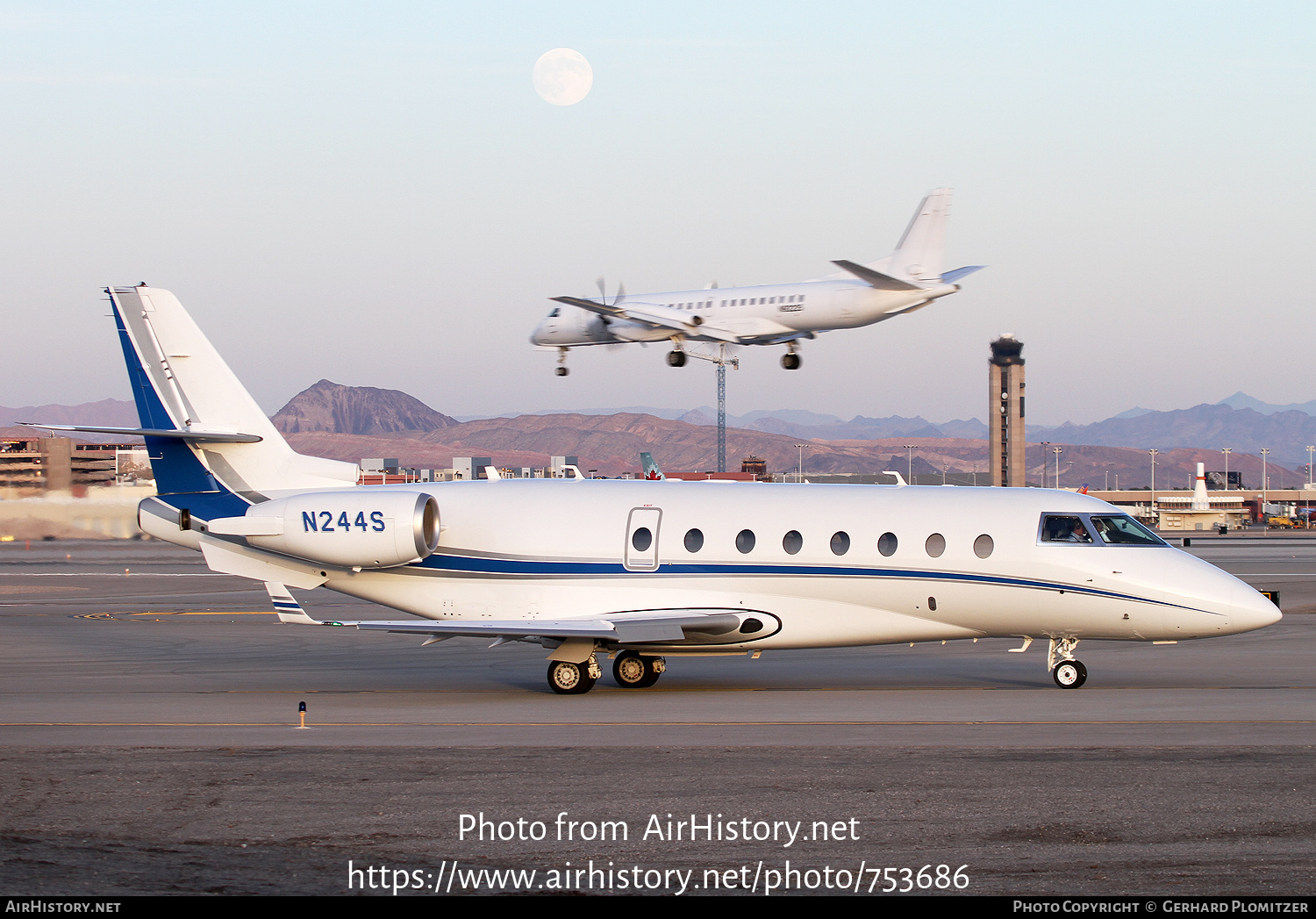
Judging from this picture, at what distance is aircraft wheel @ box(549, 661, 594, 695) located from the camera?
65.6 ft

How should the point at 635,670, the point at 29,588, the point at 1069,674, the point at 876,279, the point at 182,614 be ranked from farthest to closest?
the point at 29,588
the point at 876,279
the point at 182,614
the point at 635,670
the point at 1069,674

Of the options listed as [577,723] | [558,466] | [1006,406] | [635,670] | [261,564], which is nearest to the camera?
[577,723]

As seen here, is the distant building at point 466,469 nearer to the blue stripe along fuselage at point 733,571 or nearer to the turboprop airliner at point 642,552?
the turboprop airliner at point 642,552

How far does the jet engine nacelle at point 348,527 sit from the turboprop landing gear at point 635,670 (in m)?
3.61

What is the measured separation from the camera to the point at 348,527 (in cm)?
2050

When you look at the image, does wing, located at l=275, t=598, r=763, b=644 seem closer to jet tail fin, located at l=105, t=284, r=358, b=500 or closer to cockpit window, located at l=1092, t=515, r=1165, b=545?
jet tail fin, located at l=105, t=284, r=358, b=500

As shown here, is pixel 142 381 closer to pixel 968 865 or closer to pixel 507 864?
pixel 507 864

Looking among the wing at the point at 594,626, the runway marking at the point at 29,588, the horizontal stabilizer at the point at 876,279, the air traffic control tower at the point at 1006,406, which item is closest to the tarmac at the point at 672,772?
the wing at the point at 594,626

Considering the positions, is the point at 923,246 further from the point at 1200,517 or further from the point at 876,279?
the point at 1200,517

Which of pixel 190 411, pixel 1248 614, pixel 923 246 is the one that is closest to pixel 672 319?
pixel 923 246

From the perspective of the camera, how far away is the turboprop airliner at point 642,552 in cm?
1919

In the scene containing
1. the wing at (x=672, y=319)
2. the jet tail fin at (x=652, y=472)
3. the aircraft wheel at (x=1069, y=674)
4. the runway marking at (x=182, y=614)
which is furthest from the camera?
the wing at (x=672, y=319)

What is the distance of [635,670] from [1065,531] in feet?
23.1
